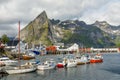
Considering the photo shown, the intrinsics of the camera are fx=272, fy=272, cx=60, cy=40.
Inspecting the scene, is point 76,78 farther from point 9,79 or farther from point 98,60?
point 98,60

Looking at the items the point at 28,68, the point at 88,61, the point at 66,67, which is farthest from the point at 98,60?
the point at 28,68

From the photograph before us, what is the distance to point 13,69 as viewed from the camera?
99125 millimetres

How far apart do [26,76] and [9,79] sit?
8.02m

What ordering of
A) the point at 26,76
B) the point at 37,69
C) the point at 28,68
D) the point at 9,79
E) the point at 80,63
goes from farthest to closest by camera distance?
the point at 80,63 < the point at 37,69 < the point at 28,68 < the point at 26,76 < the point at 9,79

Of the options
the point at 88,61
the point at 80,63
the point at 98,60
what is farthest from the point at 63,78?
the point at 98,60

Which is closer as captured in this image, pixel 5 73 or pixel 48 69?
pixel 5 73

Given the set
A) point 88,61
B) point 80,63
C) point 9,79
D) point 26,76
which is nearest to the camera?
point 9,79

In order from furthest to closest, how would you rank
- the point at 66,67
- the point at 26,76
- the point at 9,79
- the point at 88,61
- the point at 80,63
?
the point at 88,61
the point at 80,63
the point at 66,67
the point at 26,76
the point at 9,79

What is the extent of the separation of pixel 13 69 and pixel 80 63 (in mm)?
57653

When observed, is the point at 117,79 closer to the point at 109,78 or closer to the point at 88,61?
the point at 109,78

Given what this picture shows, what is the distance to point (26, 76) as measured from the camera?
95.7 meters

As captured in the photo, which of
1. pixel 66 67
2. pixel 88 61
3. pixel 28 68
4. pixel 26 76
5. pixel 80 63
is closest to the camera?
pixel 26 76

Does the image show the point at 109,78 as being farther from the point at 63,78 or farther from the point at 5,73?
the point at 5,73

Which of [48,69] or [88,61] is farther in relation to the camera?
[88,61]
